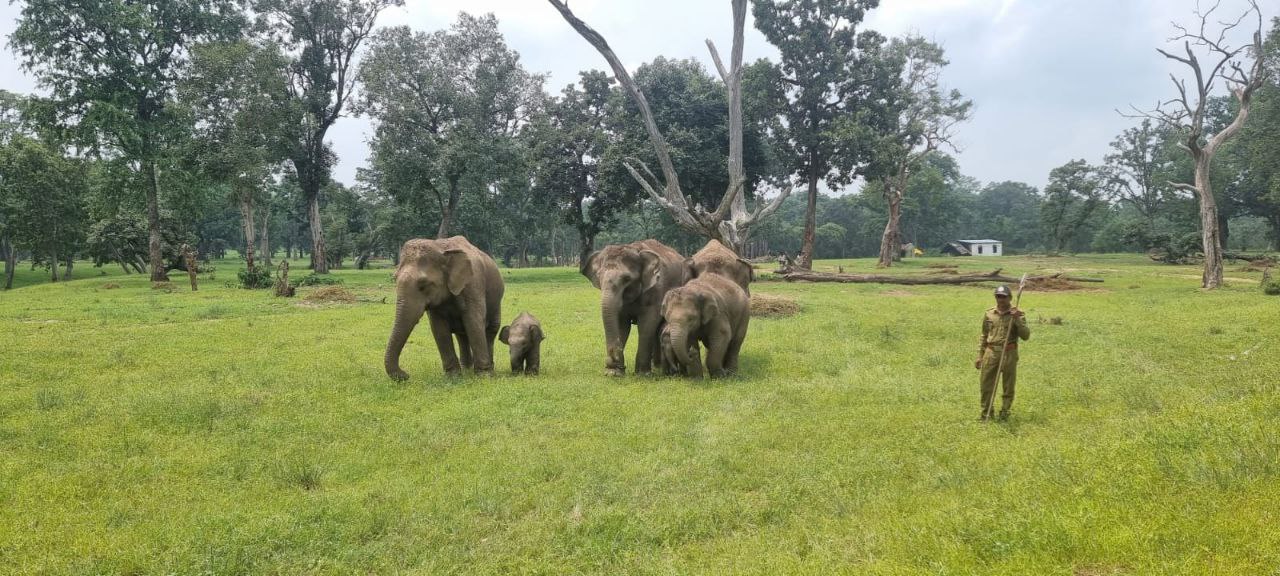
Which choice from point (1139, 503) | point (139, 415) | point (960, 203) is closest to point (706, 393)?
point (1139, 503)

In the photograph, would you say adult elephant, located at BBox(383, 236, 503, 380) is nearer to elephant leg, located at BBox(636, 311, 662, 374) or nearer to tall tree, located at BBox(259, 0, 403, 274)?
elephant leg, located at BBox(636, 311, 662, 374)

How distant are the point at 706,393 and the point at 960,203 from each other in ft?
295

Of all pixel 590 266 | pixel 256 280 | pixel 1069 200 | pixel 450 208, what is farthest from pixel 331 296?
pixel 1069 200

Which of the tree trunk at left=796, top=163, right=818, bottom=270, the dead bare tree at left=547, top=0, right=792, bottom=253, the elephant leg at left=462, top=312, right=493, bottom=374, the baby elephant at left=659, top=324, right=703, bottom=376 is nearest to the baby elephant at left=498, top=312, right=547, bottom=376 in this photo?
the elephant leg at left=462, top=312, right=493, bottom=374

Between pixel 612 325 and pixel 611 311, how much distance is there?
22cm

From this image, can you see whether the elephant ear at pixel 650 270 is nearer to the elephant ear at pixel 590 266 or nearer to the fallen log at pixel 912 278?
the elephant ear at pixel 590 266

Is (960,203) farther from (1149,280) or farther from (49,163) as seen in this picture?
(49,163)

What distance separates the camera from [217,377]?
10.0 meters

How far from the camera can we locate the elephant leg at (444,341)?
10.2m

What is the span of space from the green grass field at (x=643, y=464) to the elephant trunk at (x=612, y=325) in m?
0.65

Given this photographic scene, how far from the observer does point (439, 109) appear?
36625 millimetres

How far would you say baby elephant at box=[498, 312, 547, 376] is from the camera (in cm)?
1031

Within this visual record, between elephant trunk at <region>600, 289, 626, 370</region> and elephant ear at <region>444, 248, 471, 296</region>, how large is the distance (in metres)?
2.06

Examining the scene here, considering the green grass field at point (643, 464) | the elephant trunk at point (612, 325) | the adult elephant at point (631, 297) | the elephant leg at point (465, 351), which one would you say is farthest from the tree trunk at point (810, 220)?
the elephant leg at point (465, 351)
